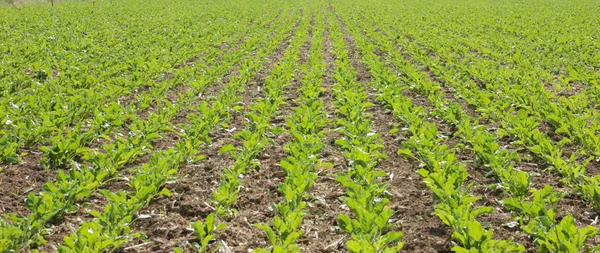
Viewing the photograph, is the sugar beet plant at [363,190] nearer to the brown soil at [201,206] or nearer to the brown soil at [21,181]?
the brown soil at [201,206]

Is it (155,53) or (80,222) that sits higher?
(80,222)

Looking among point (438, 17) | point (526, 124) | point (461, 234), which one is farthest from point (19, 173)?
point (438, 17)

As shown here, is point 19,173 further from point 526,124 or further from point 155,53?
point 155,53

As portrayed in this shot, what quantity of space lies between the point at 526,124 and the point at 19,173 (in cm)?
566

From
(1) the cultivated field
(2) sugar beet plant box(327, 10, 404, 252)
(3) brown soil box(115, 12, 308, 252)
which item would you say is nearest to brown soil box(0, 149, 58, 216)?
(1) the cultivated field

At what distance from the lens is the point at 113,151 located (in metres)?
5.59

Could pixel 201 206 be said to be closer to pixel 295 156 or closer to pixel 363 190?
pixel 295 156

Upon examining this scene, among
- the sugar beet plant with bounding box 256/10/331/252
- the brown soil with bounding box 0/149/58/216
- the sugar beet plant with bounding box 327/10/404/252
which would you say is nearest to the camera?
the sugar beet plant with bounding box 327/10/404/252

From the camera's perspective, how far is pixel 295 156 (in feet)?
18.8

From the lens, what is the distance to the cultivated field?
4.20 m

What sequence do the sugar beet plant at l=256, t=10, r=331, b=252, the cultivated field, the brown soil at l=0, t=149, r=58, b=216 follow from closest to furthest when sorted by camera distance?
the sugar beet plant at l=256, t=10, r=331, b=252 → the cultivated field → the brown soil at l=0, t=149, r=58, b=216

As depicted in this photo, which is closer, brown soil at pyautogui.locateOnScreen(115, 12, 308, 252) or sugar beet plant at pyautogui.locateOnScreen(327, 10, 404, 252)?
sugar beet plant at pyautogui.locateOnScreen(327, 10, 404, 252)

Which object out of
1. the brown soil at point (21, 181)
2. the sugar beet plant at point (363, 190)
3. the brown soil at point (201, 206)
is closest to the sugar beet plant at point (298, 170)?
the brown soil at point (201, 206)

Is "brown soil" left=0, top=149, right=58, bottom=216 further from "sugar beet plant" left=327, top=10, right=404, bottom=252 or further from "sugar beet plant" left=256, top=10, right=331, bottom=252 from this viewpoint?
"sugar beet plant" left=327, top=10, right=404, bottom=252
